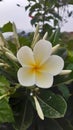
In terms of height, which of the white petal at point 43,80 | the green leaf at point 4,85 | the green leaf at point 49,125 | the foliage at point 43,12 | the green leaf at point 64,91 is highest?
the white petal at point 43,80

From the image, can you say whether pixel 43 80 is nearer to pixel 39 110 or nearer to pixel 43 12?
pixel 39 110

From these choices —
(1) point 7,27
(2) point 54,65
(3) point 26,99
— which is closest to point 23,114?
(3) point 26,99

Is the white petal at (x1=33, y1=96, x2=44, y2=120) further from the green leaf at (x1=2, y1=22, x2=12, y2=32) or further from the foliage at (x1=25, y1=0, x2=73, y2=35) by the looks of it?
the foliage at (x1=25, y1=0, x2=73, y2=35)

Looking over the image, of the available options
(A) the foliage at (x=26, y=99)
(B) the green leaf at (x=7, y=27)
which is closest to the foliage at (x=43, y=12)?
(B) the green leaf at (x=7, y=27)

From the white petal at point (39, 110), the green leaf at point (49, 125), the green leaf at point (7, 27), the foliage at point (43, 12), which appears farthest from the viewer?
the foliage at point (43, 12)

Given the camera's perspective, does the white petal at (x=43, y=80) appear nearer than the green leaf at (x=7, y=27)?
Yes

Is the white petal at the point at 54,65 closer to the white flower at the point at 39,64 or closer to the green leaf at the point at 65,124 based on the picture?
the white flower at the point at 39,64

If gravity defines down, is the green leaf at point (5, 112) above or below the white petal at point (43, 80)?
below

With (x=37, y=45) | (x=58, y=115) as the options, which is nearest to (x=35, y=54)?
(x=37, y=45)

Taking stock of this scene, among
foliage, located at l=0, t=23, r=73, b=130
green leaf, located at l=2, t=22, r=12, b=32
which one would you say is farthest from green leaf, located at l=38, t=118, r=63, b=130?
green leaf, located at l=2, t=22, r=12, b=32
